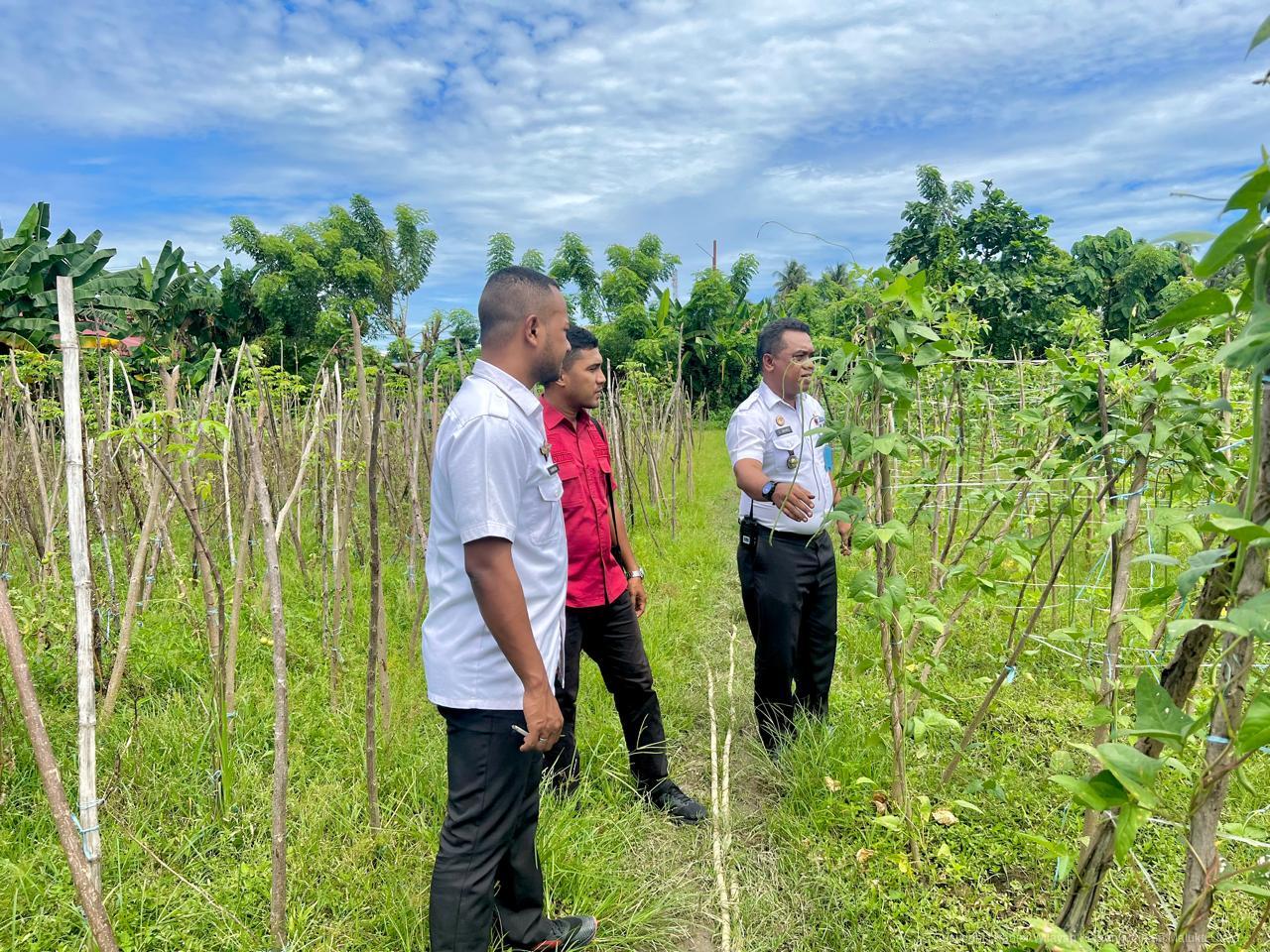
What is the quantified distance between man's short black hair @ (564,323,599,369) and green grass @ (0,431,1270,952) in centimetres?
158

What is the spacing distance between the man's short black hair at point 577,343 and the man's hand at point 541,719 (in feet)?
4.48

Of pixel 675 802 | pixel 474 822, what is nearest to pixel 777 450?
pixel 675 802

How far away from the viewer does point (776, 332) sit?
300cm

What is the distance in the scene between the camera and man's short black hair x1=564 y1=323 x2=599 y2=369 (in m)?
2.66

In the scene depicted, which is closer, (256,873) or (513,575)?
(513,575)

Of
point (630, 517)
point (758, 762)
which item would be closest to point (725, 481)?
point (630, 517)

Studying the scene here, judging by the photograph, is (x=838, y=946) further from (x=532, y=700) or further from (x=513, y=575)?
(x=513, y=575)

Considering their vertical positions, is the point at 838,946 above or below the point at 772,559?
below

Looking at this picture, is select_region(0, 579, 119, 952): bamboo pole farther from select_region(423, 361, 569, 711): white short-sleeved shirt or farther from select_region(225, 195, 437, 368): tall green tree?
select_region(225, 195, 437, 368): tall green tree

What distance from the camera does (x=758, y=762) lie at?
3043mm

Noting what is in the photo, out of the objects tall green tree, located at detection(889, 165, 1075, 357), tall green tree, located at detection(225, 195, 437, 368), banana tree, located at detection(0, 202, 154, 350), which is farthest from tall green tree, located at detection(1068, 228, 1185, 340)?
banana tree, located at detection(0, 202, 154, 350)

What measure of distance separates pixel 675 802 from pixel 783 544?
3.53ft

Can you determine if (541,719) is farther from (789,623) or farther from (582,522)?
(789,623)

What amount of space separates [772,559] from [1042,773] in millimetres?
1304
